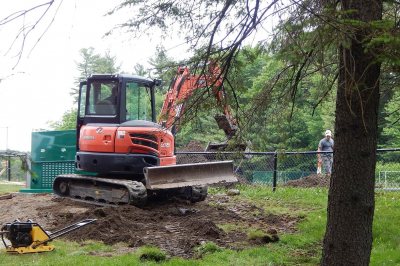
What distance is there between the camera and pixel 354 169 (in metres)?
5.32

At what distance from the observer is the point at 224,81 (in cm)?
634

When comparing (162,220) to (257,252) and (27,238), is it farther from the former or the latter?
→ (27,238)

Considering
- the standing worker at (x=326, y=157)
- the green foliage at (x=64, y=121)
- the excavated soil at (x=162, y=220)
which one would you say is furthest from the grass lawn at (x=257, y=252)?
the green foliage at (x=64, y=121)

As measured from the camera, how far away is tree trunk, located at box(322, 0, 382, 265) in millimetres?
5141

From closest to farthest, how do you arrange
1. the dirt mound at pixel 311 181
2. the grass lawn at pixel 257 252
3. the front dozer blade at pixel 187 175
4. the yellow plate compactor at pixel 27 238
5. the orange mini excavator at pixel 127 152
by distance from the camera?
1. the grass lawn at pixel 257 252
2. the yellow plate compactor at pixel 27 238
3. the front dozer blade at pixel 187 175
4. the orange mini excavator at pixel 127 152
5. the dirt mound at pixel 311 181

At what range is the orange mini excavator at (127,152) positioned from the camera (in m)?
10.8

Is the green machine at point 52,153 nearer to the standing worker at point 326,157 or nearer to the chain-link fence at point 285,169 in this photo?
the chain-link fence at point 285,169

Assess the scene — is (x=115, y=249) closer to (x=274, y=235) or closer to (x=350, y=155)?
(x=274, y=235)

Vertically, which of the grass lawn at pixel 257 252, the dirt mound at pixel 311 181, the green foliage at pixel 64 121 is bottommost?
the grass lawn at pixel 257 252

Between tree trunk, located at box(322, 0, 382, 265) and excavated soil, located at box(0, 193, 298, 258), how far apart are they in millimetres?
2626

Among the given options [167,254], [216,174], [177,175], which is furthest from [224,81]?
[216,174]

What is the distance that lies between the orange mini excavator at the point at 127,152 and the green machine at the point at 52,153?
8.49 ft

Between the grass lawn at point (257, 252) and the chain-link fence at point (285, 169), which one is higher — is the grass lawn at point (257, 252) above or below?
below

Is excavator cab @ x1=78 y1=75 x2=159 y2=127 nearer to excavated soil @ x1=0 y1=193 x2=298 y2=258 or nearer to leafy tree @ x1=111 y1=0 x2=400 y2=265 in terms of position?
excavated soil @ x1=0 y1=193 x2=298 y2=258
